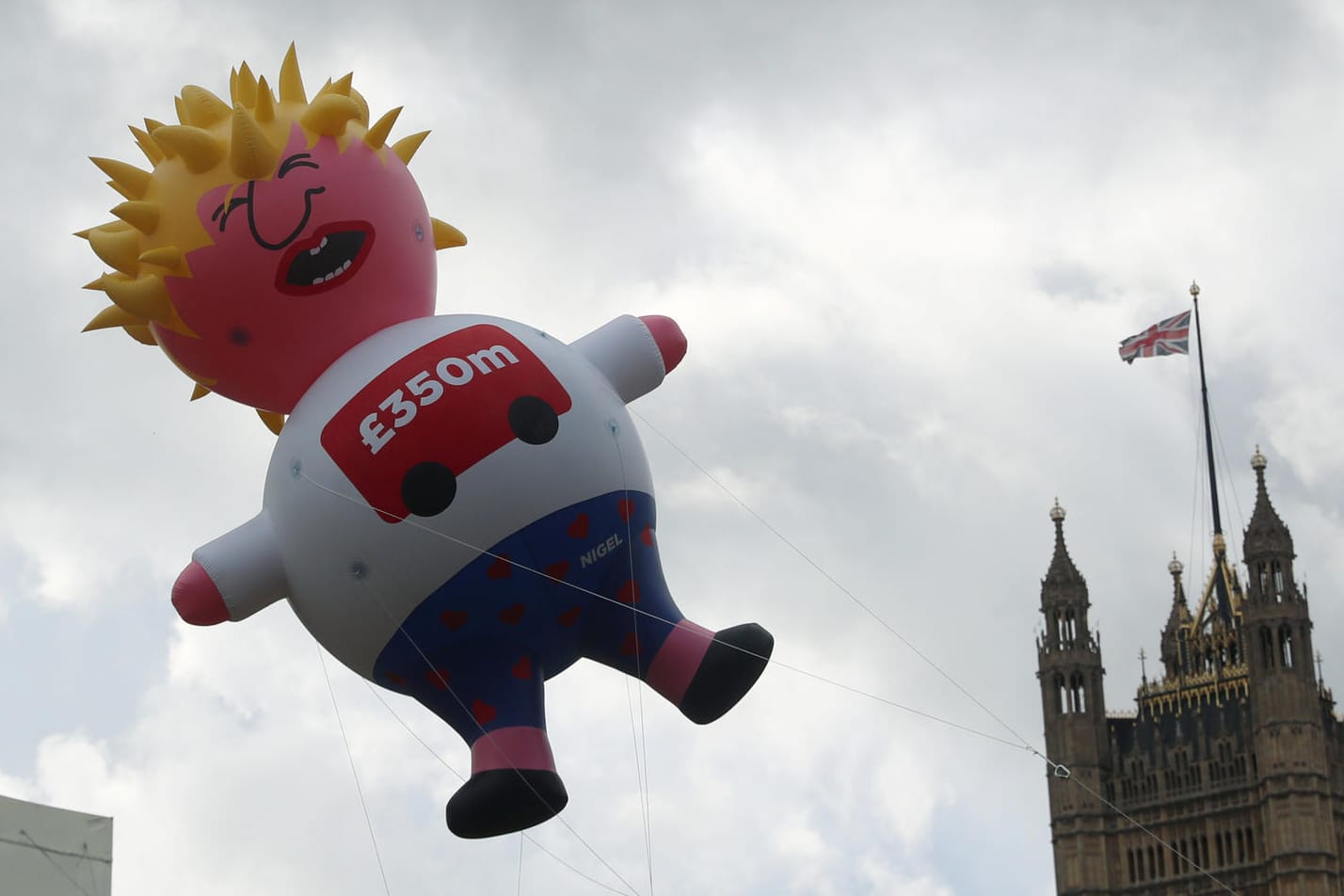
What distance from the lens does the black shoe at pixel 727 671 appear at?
59.3 ft

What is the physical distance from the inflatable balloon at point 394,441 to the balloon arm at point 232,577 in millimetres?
15

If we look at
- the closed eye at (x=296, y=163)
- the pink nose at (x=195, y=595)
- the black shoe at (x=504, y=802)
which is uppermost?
the closed eye at (x=296, y=163)

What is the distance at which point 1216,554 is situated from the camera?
90812 mm

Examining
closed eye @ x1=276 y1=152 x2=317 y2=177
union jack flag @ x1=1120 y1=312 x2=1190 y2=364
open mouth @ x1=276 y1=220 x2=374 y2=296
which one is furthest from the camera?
union jack flag @ x1=1120 y1=312 x2=1190 y2=364

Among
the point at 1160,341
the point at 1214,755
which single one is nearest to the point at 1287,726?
the point at 1214,755

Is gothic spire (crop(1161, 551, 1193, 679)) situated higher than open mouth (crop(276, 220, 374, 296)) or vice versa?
gothic spire (crop(1161, 551, 1193, 679))

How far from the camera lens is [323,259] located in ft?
60.6

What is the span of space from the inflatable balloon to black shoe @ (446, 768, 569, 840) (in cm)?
2

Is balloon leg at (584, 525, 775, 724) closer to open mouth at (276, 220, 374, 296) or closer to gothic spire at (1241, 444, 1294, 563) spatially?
open mouth at (276, 220, 374, 296)

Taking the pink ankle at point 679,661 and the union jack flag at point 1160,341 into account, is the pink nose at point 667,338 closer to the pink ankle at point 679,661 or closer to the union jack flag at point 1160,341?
the pink ankle at point 679,661

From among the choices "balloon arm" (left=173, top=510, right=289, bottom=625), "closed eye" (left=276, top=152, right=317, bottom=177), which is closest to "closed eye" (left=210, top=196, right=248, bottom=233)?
"closed eye" (left=276, top=152, right=317, bottom=177)

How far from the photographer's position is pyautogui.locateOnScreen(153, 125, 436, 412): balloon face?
18.4 m

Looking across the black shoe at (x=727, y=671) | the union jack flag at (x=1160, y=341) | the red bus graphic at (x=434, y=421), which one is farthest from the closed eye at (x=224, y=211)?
the union jack flag at (x=1160, y=341)

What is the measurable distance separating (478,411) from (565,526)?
41.3 inches
